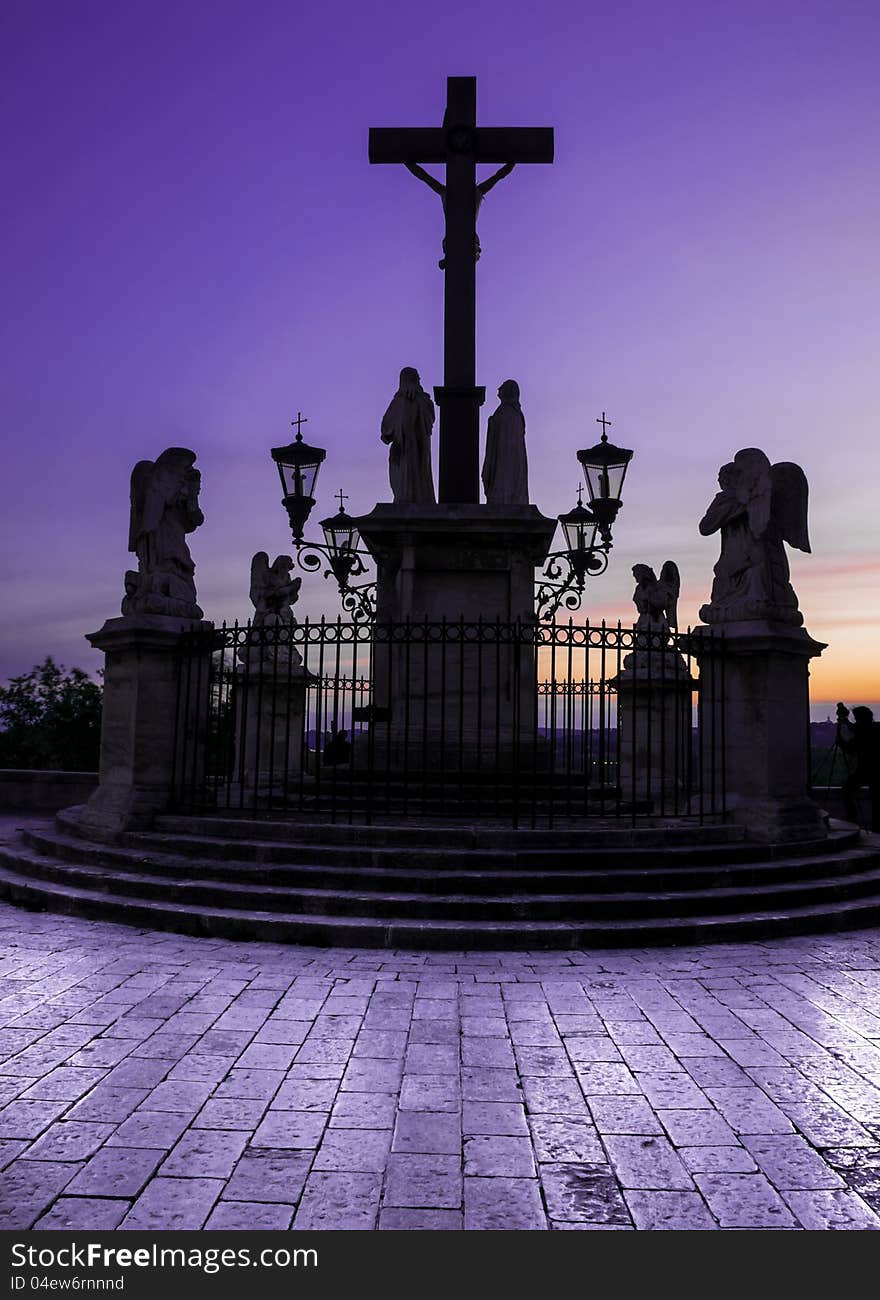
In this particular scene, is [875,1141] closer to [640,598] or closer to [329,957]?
[329,957]

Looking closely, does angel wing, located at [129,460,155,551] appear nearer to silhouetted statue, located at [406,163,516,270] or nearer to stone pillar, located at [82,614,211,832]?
stone pillar, located at [82,614,211,832]

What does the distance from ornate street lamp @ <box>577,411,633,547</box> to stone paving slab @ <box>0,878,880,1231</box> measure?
6.68 metres

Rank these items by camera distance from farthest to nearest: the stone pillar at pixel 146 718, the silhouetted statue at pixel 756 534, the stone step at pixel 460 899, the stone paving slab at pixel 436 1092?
the silhouetted statue at pixel 756 534, the stone pillar at pixel 146 718, the stone step at pixel 460 899, the stone paving slab at pixel 436 1092

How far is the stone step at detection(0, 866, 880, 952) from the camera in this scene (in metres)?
6.59

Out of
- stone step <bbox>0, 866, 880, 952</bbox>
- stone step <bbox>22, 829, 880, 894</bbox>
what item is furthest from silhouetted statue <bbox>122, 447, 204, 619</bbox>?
stone step <bbox>0, 866, 880, 952</bbox>

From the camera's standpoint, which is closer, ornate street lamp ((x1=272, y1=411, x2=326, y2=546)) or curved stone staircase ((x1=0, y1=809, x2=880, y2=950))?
curved stone staircase ((x1=0, y1=809, x2=880, y2=950))

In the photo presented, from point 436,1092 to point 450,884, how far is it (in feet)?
11.1

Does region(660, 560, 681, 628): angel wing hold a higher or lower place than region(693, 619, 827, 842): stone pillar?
higher

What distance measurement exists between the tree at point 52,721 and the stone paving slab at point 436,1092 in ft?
76.4

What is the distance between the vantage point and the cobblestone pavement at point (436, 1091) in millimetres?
2984

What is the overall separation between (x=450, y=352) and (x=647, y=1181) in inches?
442

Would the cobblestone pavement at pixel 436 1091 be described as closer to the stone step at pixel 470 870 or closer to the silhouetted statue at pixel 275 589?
the stone step at pixel 470 870

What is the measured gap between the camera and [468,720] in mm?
11531

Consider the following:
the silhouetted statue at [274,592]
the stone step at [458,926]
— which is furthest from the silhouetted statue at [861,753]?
the silhouetted statue at [274,592]
